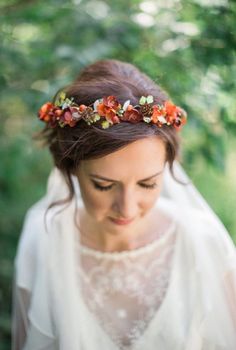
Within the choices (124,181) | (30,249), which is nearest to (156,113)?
(124,181)

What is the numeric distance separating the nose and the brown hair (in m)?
0.17

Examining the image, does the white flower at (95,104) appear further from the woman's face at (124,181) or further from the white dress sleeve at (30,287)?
the white dress sleeve at (30,287)

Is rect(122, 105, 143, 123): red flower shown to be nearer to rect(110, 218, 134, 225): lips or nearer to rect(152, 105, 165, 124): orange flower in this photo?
rect(152, 105, 165, 124): orange flower

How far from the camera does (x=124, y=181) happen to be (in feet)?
5.21

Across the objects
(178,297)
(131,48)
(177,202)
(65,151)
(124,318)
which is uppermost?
(131,48)

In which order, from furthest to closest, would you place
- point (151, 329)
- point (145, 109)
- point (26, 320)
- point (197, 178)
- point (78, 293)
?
1. point (197, 178)
2. point (26, 320)
3. point (78, 293)
4. point (151, 329)
5. point (145, 109)

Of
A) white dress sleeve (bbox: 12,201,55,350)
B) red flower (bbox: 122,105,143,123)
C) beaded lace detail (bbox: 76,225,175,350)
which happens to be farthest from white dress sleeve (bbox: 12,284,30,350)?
red flower (bbox: 122,105,143,123)

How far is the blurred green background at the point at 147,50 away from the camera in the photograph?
1.97m

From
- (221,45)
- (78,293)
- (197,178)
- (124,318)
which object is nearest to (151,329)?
(124,318)

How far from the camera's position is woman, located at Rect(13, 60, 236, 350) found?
5.21ft

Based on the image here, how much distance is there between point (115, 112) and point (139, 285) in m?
0.80

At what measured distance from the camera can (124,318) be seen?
1908 millimetres

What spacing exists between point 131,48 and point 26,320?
134 cm

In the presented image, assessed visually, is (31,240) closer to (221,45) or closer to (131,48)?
(131,48)
